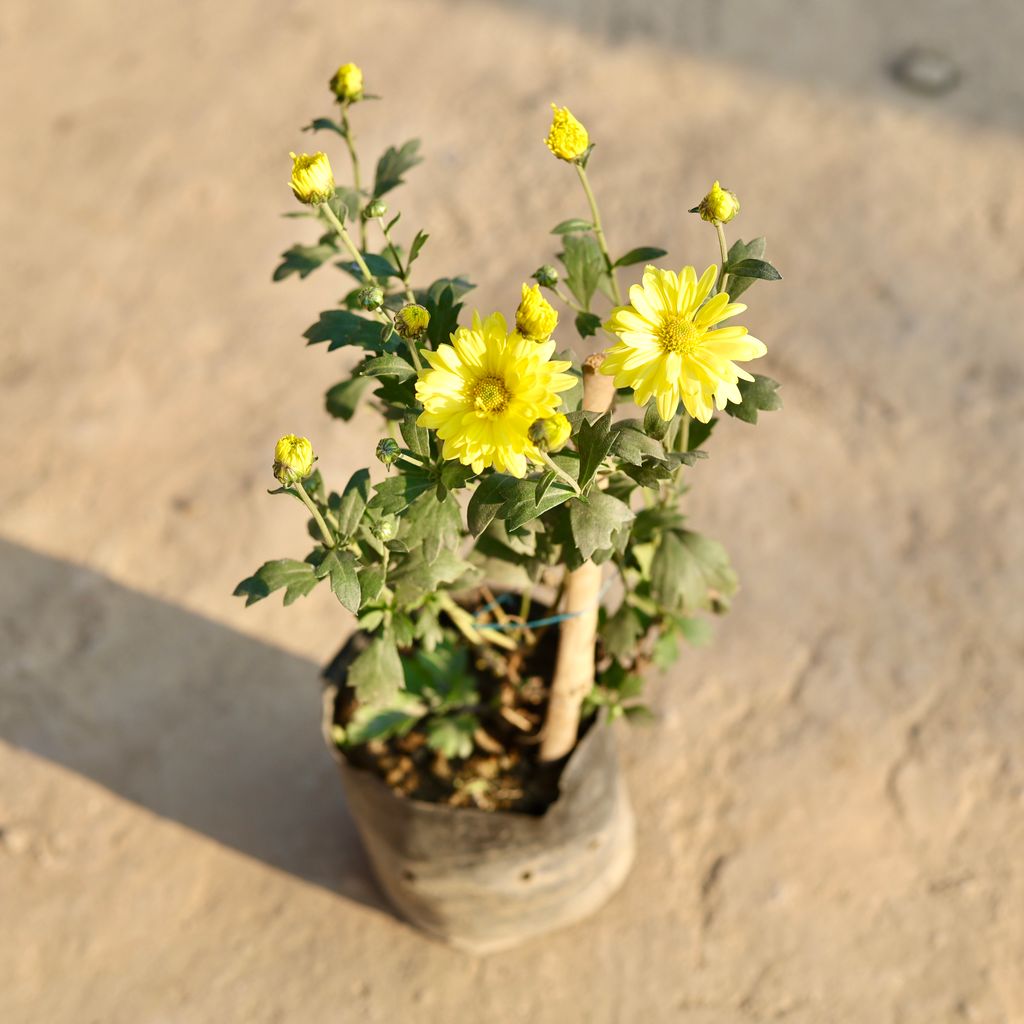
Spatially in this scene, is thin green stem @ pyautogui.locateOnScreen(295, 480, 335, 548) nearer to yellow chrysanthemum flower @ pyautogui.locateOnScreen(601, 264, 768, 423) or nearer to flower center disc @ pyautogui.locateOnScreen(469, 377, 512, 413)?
flower center disc @ pyautogui.locateOnScreen(469, 377, 512, 413)

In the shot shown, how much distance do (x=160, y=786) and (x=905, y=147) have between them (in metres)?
2.54

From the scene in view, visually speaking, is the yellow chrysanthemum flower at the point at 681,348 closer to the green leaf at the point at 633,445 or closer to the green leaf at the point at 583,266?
the green leaf at the point at 633,445

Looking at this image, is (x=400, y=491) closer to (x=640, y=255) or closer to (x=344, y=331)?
(x=344, y=331)

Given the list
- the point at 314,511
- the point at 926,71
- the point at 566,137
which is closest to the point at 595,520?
the point at 314,511

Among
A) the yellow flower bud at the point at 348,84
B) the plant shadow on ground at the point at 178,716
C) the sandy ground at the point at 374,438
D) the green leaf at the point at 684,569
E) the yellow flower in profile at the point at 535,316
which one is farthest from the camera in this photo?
the plant shadow on ground at the point at 178,716

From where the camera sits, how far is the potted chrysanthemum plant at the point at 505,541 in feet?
3.65

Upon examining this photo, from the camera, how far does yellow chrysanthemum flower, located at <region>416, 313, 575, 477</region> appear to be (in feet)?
3.48

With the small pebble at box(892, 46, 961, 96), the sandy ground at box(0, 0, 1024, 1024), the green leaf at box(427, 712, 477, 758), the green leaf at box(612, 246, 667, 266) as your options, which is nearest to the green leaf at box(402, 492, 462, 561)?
the green leaf at box(612, 246, 667, 266)

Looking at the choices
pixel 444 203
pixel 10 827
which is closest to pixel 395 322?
pixel 10 827

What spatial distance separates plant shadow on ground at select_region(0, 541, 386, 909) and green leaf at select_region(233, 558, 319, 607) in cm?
103

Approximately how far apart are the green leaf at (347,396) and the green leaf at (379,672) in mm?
295

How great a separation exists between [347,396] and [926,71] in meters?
2.65

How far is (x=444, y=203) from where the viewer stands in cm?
319

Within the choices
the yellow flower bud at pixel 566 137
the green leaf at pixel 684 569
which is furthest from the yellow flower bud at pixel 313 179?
the green leaf at pixel 684 569
